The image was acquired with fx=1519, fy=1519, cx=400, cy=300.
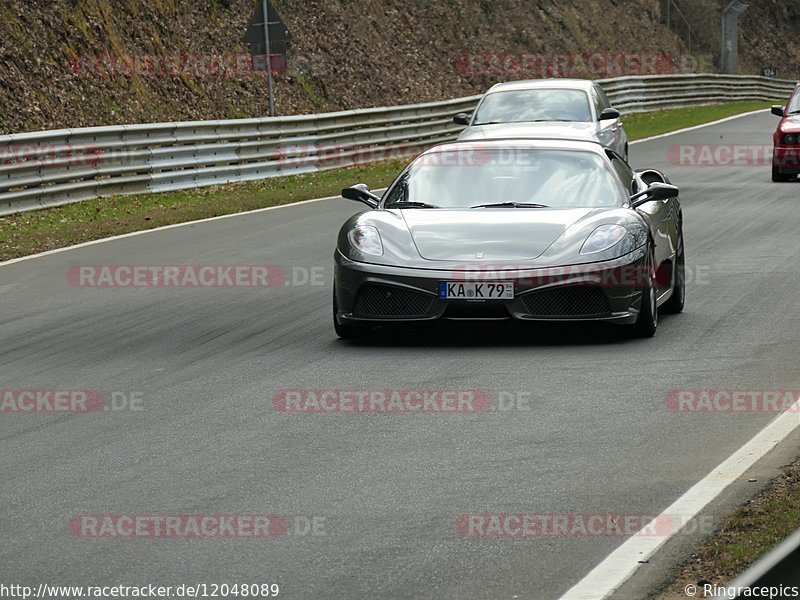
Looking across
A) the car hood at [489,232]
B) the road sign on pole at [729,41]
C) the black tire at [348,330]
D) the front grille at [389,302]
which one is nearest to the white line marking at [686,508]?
the car hood at [489,232]

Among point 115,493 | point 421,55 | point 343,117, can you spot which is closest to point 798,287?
point 115,493

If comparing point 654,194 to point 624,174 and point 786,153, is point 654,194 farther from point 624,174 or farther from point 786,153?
point 786,153

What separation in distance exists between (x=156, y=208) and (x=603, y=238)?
39.9 ft

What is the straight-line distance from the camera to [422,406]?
7.96m

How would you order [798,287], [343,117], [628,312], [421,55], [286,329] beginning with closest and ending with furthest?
[628,312]
[286,329]
[798,287]
[343,117]
[421,55]

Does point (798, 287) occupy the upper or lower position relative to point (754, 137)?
upper

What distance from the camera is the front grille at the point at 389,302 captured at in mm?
9695

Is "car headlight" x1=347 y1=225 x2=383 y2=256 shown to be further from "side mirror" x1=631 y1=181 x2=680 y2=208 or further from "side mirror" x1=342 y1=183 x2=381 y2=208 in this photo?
"side mirror" x1=631 y1=181 x2=680 y2=208

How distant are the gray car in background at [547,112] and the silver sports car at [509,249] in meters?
9.55

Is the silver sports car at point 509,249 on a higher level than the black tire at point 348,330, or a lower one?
higher

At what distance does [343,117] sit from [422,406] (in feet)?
66.1

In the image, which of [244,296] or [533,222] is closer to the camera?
[533,222]

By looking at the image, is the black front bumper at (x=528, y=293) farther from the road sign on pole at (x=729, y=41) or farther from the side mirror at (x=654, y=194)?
the road sign on pole at (x=729, y=41)

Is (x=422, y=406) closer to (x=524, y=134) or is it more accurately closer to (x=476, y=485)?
(x=476, y=485)
